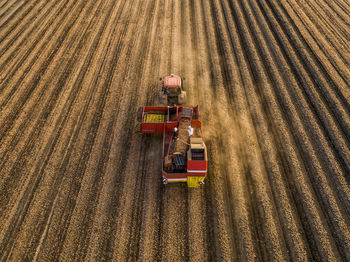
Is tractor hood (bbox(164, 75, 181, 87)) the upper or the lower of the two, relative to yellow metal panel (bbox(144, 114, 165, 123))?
upper

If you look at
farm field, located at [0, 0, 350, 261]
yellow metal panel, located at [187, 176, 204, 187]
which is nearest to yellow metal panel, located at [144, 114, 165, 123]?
farm field, located at [0, 0, 350, 261]

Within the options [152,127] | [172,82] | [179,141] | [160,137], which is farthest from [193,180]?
[172,82]

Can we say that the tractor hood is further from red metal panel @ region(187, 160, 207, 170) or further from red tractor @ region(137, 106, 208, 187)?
red metal panel @ region(187, 160, 207, 170)

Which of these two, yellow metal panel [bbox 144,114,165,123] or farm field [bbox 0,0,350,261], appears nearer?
farm field [bbox 0,0,350,261]

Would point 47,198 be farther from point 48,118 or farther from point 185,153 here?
point 185,153

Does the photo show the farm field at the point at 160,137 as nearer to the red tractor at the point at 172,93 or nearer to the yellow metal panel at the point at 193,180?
the yellow metal panel at the point at 193,180

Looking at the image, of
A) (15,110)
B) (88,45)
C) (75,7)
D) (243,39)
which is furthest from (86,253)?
(75,7)
